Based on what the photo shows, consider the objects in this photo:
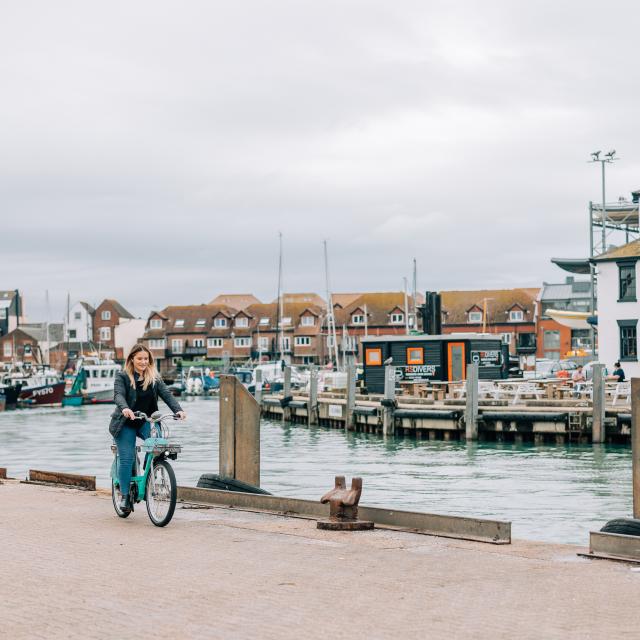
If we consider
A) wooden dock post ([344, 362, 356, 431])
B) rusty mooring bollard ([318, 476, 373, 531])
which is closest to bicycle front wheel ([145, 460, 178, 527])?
rusty mooring bollard ([318, 476, 373, 531])

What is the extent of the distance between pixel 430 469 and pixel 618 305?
26251 millimetres

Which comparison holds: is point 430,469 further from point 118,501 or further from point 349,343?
point 349,343

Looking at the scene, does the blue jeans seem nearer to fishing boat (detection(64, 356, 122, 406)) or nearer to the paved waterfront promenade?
the paved waterfront promenade

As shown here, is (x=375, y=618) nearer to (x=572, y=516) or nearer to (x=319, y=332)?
(x=572, y=516)

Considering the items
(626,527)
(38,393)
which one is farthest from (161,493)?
(38,393)

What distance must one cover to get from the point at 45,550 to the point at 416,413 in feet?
96.5

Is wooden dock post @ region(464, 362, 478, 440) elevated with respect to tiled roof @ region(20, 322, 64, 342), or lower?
lower

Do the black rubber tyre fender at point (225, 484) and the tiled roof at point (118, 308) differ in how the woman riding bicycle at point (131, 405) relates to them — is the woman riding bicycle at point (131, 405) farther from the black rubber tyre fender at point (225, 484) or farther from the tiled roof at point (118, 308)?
the tiled roof at point (118, 308)

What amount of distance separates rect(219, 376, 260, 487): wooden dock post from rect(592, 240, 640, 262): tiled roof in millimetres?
40728

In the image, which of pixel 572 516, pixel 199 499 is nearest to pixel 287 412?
pixel 572 516

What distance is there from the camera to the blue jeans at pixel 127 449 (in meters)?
11.1

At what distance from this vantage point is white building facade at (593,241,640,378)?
50.2 meters

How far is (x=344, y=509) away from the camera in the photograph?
1027 cm

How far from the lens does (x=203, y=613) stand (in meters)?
6.52
